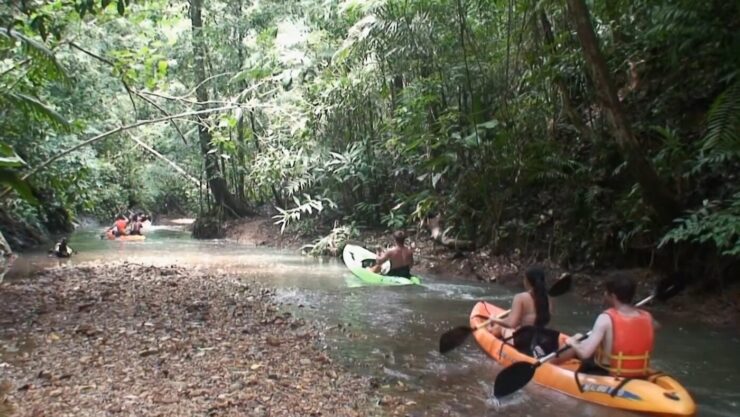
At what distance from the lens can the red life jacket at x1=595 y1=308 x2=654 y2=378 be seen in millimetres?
5266

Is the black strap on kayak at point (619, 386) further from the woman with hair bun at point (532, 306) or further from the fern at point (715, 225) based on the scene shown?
the fern at point (715, 225)

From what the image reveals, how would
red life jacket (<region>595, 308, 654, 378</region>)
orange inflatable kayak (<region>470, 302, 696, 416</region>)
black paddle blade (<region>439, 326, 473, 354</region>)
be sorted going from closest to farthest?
orange inflatable kayak (<region>470, 302, 696, 416</region>) < red life jacket (<region>595, 308, 654, 378</region>) < black paddle blade (<region>439, 326, 473, 354</region>)

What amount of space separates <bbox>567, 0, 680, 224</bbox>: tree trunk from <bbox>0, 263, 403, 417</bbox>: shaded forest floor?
4.76m

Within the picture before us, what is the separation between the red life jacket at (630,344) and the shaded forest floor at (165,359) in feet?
6.36

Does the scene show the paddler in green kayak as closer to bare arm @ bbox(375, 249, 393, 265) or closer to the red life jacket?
bare arm @ bbox(375, 249, 393, 265)

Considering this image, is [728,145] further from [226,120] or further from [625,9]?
[226,120]

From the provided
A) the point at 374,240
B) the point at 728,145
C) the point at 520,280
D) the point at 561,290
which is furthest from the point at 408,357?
the point at 374,240

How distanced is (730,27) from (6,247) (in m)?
16.0

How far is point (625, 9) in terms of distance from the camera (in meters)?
9.71

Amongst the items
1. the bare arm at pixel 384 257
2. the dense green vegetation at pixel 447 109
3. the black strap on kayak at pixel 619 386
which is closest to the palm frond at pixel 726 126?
the dense green vegetation at pixel 447 109

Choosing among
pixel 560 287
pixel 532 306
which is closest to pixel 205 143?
pixel 560 287

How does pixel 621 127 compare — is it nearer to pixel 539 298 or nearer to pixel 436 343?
pixel 539 298

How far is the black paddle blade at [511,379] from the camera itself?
559 centimetres

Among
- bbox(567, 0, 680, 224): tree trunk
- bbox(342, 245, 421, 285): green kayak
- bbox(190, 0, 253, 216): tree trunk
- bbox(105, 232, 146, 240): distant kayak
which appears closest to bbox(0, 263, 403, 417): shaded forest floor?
bbox(342, 245, 421, 285): green kayak
